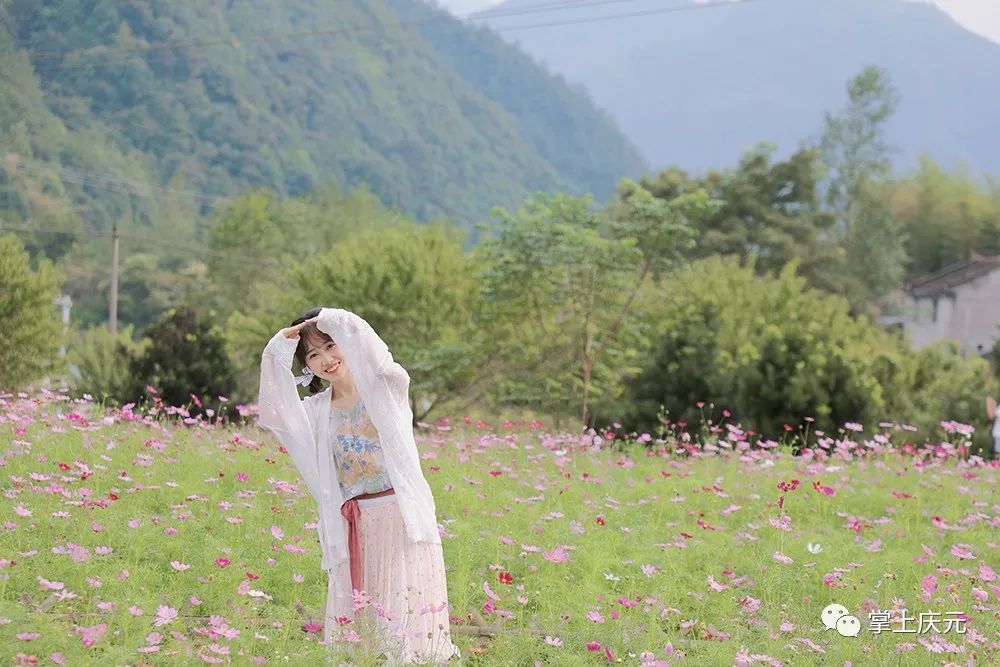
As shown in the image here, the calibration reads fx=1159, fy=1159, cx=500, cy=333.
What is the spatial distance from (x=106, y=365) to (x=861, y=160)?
38777 millimetres

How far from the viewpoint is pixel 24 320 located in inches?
1049

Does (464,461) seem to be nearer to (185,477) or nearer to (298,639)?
(185,477)

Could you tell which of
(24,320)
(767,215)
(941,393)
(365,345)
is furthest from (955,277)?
(365,345)

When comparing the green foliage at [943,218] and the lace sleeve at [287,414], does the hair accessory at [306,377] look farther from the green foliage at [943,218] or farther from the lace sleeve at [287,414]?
the green foliage at [943,218]

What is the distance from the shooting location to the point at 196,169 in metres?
81.4

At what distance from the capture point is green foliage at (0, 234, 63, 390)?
85.3ft

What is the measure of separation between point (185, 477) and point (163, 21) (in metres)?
89.8

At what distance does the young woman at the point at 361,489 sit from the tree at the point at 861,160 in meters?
46.5

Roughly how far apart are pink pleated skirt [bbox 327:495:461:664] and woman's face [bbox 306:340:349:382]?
1.72 ft

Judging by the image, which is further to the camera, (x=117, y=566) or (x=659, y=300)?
(x=659, y=300)

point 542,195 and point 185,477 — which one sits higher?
point 542,195

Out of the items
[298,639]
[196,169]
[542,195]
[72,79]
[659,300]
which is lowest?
[298,639]

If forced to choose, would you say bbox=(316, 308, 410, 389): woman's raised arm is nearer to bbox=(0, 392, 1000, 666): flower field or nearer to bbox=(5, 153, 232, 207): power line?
bbox=(0, 392, 1000, 666): flower field

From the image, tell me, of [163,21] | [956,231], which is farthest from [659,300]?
[163,21]
